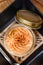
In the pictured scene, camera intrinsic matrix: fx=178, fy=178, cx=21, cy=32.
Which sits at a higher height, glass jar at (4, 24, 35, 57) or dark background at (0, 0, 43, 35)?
dark background at (0, 0, 43, 35)

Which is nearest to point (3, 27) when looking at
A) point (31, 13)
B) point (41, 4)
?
point (31, 13)

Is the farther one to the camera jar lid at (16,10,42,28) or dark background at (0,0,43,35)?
dark background at (0,0,43,35)

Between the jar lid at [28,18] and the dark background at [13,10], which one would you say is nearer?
the jar lid at [28,18]

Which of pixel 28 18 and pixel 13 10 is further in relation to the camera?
pixel 13 10

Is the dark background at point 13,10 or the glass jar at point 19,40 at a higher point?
the dark background at point 13,10

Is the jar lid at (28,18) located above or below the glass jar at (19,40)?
above

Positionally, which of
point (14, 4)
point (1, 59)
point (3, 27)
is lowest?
point (1, 59)

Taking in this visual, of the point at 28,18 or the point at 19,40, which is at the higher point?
the point at 28,18

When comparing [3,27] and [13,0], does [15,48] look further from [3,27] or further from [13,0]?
[13,0]
